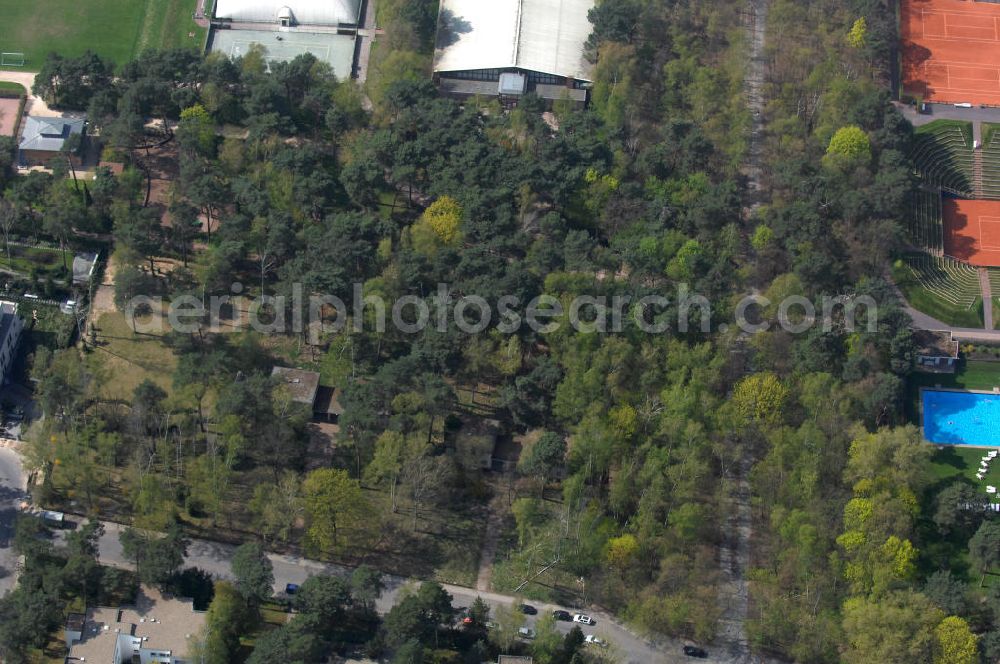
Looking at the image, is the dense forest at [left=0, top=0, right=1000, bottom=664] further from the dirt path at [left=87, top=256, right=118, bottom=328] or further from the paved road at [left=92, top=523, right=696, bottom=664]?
the dirt path at [left=87, top=256, right=118, bottom=328]

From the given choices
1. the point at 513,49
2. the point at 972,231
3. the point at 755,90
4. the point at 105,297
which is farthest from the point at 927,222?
the point at 105,297

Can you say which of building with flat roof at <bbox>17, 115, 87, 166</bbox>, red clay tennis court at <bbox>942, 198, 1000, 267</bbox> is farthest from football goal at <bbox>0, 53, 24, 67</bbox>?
red clay tennis court at <bbox>942, 198, 1000, 267</bbox>

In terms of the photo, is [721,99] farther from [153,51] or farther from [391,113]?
[153,51]

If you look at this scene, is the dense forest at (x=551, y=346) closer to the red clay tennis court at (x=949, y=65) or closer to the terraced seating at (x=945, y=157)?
the red clay tennis court at (x=949, y=65)

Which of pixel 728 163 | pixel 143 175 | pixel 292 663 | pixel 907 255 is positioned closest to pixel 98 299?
pixel 143 175

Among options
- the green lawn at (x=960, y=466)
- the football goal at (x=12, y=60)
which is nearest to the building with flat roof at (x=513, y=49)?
the football goal at (x=12, y=60)

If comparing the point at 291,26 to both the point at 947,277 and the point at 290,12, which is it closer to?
the point at 290,12
